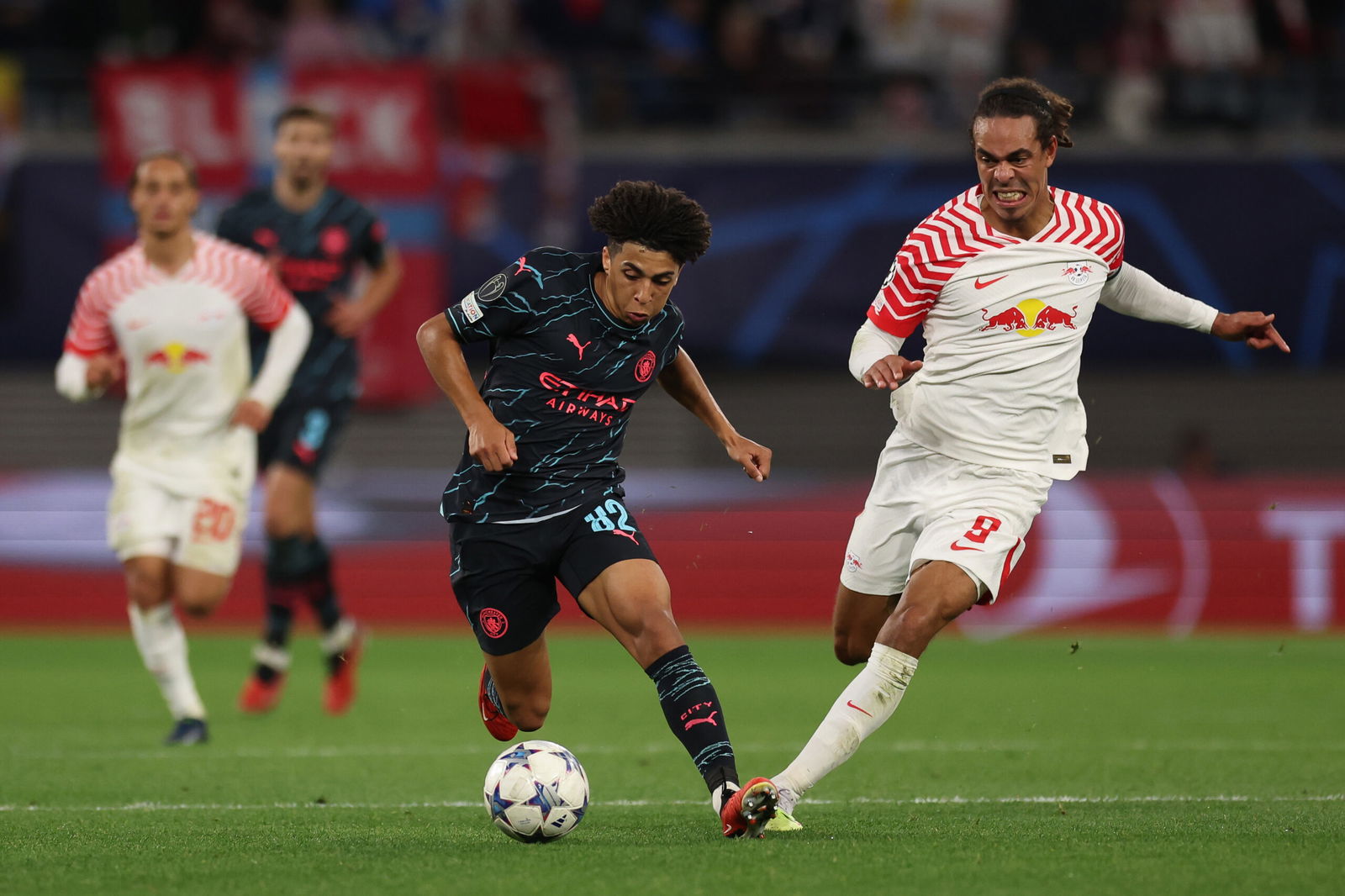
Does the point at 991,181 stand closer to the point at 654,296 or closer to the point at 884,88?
the point at 654,296

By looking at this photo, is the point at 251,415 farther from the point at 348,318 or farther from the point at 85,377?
the point at 348,318

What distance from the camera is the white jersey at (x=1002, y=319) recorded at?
6086mm

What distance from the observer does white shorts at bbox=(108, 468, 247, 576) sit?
27.3 feet

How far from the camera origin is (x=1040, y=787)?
684 cm

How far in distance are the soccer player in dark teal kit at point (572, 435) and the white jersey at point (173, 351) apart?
2.79 metres

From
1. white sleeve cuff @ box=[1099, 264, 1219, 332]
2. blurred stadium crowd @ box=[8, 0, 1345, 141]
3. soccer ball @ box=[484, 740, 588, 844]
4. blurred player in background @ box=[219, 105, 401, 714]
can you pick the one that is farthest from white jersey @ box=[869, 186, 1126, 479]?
blurred stadium crowd @ box=[8, 0, 1345, 141]

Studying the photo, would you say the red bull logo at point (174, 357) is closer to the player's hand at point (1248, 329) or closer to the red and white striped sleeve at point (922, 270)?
the red and white striped sleeve at point (922, 270)

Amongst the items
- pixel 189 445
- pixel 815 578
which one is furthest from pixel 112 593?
pixel 189 445

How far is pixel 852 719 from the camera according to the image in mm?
5668

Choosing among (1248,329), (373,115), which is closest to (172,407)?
(1248,329)

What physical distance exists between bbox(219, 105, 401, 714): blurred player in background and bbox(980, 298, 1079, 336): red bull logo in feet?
14.8

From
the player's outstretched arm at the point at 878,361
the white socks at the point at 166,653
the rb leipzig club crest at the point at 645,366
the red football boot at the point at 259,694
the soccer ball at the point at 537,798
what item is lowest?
the red football boot at the point at 259,694

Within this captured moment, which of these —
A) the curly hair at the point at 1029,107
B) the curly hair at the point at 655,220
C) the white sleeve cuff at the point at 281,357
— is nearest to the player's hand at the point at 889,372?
the curly hair at the point at 655,220

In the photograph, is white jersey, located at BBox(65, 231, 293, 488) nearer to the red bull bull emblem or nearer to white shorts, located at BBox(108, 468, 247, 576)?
white shorts, located at BBox(108, 468, 247, 576)
